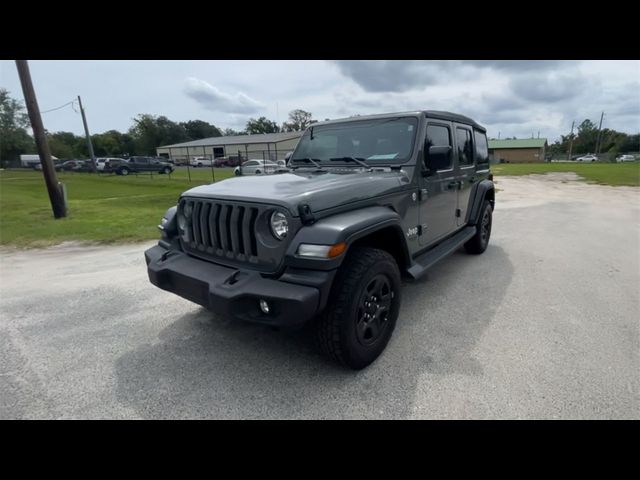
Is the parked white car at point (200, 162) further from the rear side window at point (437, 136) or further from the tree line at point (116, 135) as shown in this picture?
the rear side window at point (437, 136)

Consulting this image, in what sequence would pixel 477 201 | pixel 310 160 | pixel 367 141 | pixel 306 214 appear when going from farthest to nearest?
pixel 477 201
pixel 310 160
pixel 367 141
pixel 306 214

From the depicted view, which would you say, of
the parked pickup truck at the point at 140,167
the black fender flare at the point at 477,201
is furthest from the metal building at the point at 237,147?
the black fender flare at the point at 477,201

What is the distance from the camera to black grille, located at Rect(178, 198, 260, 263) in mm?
2488

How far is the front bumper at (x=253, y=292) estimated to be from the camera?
214 centimetres

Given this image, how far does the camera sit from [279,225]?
7.84ft

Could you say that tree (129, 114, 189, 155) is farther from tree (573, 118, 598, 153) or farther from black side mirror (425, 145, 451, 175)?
tree (573, 118, 598, 153)

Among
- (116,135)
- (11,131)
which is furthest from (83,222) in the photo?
(116,135)

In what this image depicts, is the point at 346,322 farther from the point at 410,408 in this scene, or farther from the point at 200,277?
the point at 200,277

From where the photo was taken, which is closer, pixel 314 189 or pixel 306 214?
pixel 306 214

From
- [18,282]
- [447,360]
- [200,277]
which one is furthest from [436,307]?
[18,282]

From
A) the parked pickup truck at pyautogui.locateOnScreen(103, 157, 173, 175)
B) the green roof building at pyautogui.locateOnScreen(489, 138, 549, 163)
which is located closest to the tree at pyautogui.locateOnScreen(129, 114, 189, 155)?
the parked pickup truck at pyautogui.locateOnScreen(103, 157, 173, 175)

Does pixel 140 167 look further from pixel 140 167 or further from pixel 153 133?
pixel 153 133

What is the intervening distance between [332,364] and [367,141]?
226 centimetres
